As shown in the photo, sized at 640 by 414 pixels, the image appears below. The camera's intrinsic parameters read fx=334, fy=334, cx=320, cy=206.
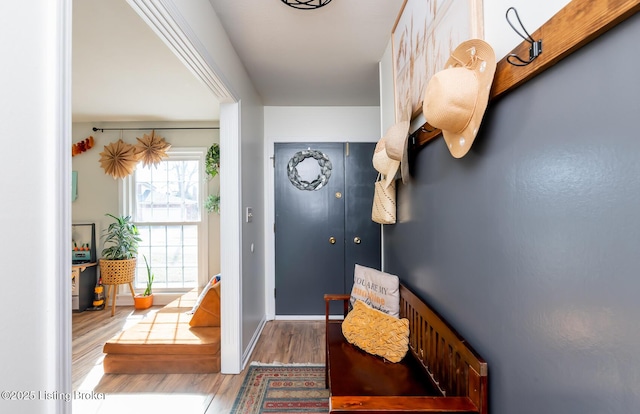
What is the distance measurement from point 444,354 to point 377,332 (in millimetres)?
556

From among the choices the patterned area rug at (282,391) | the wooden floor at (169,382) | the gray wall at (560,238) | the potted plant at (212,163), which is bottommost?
the wooden floor at (169,382)

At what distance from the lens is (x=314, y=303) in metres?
3.95

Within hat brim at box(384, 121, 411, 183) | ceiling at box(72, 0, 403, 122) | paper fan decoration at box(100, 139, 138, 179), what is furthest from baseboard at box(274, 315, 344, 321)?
paper fan decoration at box(100, 139, 138, 179)

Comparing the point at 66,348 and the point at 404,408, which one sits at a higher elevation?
the point at 66,348

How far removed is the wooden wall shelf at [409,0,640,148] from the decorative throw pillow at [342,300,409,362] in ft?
4.37

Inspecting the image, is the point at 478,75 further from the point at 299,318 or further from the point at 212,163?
the point at 212,163

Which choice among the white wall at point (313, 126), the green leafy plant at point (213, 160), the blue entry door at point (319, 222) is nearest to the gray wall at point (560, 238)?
the blue entry door at point (319, 222)

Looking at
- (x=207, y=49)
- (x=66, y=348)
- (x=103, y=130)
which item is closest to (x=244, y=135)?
(x=207, y=49)

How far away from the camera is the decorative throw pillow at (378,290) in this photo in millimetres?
2027

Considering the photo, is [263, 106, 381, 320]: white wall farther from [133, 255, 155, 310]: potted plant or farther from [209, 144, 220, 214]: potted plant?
[133, 255, 155, 310]: potted plant

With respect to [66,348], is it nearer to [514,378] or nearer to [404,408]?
[404,408]

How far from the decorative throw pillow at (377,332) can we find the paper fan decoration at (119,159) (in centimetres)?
376

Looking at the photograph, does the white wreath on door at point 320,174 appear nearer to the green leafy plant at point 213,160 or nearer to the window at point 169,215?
the green leafy plant at point 213,160

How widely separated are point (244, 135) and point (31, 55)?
84.7 inches
